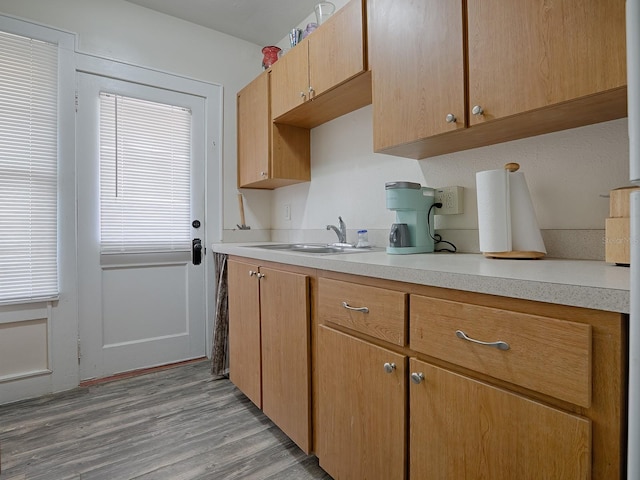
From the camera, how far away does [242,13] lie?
2.45 meters

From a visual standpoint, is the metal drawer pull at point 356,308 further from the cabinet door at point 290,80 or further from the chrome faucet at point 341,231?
the cabinet door at point 290,80

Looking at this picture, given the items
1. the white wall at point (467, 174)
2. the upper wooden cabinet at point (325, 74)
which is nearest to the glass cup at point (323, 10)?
the upper wooden cabinet at point (325, 74)

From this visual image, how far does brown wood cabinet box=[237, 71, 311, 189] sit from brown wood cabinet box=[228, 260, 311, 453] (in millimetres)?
746

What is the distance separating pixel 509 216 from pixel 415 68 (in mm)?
667

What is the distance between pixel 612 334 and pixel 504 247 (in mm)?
543

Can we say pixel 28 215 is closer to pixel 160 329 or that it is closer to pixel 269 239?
pixel 160 329

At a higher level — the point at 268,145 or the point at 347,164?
the point at 268,145

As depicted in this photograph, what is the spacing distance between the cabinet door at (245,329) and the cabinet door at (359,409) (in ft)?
1.83

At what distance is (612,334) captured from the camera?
0.61 meters

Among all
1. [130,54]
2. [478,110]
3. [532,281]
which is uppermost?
[130,54]

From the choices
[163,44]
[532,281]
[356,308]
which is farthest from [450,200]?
[163,44]

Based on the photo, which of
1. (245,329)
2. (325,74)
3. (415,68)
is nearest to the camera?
(415,68)

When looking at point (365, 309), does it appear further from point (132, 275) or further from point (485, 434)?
point (132, 275)

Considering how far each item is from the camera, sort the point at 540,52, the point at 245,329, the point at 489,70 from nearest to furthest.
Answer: the point at 540,52
the point at 489,70
the point at 245,329
